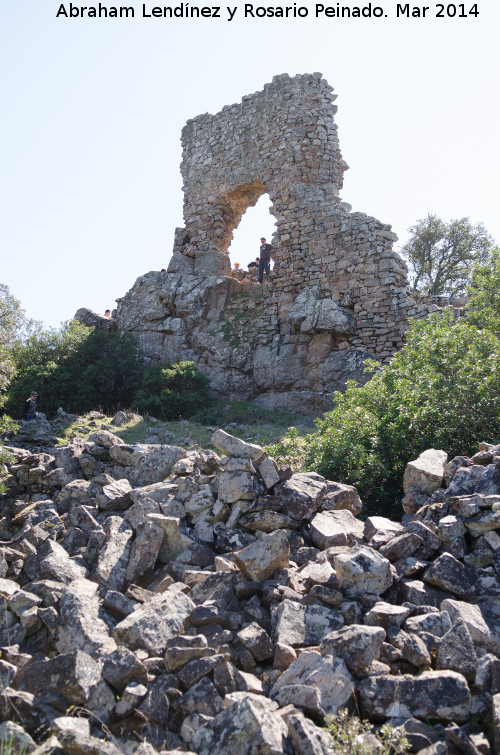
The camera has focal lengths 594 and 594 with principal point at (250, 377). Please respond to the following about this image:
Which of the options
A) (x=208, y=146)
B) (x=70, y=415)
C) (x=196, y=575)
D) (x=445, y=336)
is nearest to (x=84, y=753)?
(x=196, y=575)

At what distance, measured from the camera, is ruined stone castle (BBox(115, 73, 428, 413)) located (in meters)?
13.2

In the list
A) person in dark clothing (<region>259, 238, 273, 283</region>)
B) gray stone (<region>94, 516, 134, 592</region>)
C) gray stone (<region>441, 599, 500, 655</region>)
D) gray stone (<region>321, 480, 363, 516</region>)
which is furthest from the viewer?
person in dark clothing (<region>259, 238, 273, 283</region>)

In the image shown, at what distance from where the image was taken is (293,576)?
14.9 feet

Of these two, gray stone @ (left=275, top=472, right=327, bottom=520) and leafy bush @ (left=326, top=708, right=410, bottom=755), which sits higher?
gray stone @ (left=275, top=472, right=327, bottom=520)

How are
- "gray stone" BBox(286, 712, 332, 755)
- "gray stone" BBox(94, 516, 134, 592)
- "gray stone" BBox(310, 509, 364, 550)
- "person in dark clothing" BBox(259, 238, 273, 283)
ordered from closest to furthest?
"gray stone" BBox(286, 712, 332, 755)
"gray stone" BBox(94, 516, 134, 592)
"gray stone" BBox(310, 509, 364, 550)
"person in dark clothing" BBox(259, 238, 273, 283)

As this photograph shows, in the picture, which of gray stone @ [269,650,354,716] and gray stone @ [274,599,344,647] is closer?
gray stone @ [269,650,354,716]

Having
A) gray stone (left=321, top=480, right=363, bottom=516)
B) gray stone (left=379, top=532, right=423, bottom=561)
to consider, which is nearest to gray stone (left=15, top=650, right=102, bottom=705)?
gray stone (left=379, top=532, right=423, bottom=561)

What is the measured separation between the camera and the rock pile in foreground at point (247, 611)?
10.8 ft

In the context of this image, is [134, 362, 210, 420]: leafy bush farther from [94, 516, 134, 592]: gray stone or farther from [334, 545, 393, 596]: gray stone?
[334, 545, 393, 596]: gray stone

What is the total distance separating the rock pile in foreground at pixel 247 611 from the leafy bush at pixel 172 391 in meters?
6.48

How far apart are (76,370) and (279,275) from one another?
537cm

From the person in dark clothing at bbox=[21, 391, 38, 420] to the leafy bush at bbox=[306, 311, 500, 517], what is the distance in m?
6.73

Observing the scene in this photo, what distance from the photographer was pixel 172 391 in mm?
13117

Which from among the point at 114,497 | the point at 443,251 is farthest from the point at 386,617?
the point at 443,251
